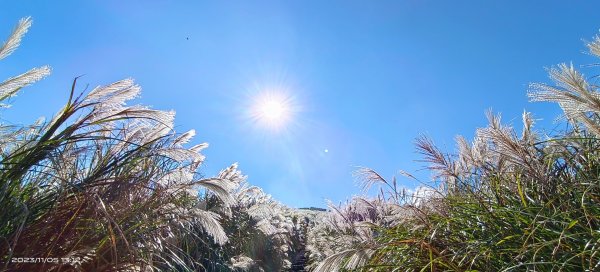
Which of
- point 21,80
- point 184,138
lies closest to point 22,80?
point 21,80

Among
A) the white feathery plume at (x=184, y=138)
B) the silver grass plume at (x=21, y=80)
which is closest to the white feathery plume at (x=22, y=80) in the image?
the silver grass plume at (x=21, y=80)

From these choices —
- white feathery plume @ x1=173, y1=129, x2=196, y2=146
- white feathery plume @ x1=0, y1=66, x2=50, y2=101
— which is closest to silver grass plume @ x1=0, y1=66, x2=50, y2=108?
white feathery plume @ x1=0, y1=66, x2=50, y2=101

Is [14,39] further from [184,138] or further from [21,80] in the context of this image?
[184,138]

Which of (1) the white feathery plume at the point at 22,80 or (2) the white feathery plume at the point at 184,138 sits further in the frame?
(2) the white feathery plume at the point at 184,138

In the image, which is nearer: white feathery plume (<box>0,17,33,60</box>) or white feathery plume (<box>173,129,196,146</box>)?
white feathery plume (<box>0,17,33,60</box>)

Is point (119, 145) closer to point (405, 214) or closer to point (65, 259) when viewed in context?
point (65, 259)

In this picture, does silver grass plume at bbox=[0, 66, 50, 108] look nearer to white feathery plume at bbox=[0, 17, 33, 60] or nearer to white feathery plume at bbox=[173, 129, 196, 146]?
white feathery plume at bbox=[0, 17, 33, 60]

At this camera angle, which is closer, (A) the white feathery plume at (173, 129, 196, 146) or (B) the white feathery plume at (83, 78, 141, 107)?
(B) the white feathery plume at (83, 78, 141, 107)

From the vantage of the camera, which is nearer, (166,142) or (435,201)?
(166,142)

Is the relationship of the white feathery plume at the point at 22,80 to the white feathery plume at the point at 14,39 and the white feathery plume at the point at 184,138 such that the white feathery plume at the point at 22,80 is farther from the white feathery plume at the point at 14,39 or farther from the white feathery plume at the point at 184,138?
the white feathery plume at the point at 184,138

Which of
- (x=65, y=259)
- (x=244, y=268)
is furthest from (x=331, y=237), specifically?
(x=65, y=259)

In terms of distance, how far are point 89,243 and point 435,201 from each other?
8.87 feet

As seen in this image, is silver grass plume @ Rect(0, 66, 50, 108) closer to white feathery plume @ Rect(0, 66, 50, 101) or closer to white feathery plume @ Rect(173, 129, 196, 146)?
white feathery plume @ Rect(0, 66, 50, 101)

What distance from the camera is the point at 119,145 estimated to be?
2.87m
